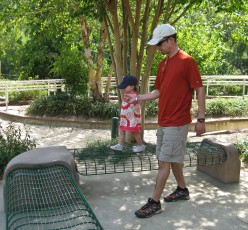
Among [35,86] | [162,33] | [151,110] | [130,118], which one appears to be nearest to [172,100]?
[162,33]

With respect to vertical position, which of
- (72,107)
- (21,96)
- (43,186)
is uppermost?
(21,96)

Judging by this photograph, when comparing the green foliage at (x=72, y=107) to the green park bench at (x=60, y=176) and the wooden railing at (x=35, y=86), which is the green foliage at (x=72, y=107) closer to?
the wooden railing at (x=35, y=86)

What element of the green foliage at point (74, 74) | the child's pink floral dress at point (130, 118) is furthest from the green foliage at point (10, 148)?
the green foliage at point (74, 74)

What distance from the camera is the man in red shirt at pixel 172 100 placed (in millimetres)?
4199

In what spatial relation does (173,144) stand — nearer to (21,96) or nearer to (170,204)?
(170,204)

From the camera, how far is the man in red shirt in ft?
13.8

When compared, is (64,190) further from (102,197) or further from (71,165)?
(102,197)

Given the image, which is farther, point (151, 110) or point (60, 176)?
point (151, 110)

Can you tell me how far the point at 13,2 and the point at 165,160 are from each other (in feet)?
27.3

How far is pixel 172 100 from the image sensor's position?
427cm

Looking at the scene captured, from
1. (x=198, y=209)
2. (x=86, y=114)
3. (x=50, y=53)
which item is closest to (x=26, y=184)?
(x=198, y=209)

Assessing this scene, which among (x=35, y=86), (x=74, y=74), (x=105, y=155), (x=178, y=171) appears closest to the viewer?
(x=178, y=171)

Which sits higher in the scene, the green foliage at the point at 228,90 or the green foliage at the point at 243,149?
the green foliage at the point at 228,90

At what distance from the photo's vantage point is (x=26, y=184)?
4.50 m
